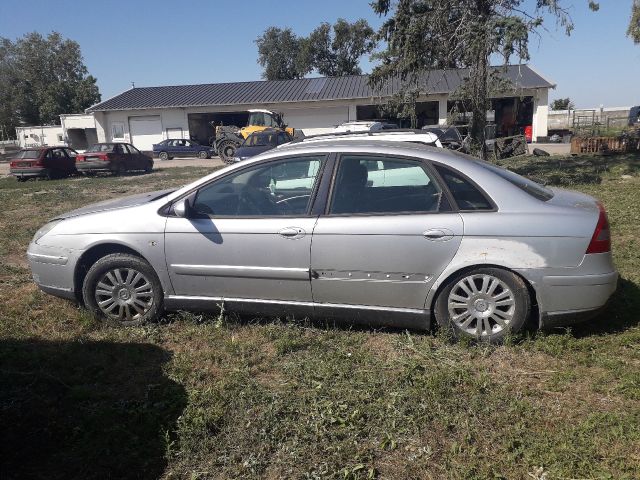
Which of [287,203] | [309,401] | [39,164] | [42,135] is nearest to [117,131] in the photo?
[42,135]

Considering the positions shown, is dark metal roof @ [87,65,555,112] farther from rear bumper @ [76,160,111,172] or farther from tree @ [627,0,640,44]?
rear bumper @ [76,160,111,172]

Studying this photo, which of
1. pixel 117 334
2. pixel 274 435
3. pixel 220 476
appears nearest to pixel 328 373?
pixel 274 435

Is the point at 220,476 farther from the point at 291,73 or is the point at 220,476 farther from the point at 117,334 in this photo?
the point at 291,73

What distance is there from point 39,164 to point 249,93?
19853 mm

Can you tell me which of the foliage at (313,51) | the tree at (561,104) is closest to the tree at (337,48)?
the foliage at (313,51)

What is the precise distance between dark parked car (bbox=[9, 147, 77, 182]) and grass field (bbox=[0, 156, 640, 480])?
58.9ft

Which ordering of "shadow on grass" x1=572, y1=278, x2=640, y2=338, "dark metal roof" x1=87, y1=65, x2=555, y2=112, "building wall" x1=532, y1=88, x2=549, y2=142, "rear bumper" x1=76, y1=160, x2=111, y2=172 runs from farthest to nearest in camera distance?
"dark metal roof" x1=87, y1=65, x2=555, y2=112
"building wall" x1=532, y1=88, x2=549, y2=142
"rear bumper" x1=76, y1=160, x2=111, y2=172
"shadow on grass" x1=572, y1=278, x2=640, y2=338

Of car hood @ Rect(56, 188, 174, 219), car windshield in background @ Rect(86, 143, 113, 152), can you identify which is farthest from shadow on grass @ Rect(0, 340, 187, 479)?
car windshield in background @ Rect(86, 143, 113, 152)

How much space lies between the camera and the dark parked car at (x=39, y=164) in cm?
2005

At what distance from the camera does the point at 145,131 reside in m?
37.2

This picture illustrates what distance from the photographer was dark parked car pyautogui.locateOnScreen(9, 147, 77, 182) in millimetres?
20047

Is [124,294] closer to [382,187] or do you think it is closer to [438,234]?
[382,187]

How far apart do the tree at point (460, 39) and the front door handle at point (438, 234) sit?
9051 mm

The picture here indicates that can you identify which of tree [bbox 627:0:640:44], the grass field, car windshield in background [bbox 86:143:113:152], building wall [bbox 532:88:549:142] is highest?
tree [bbox 627:0:640:44]
